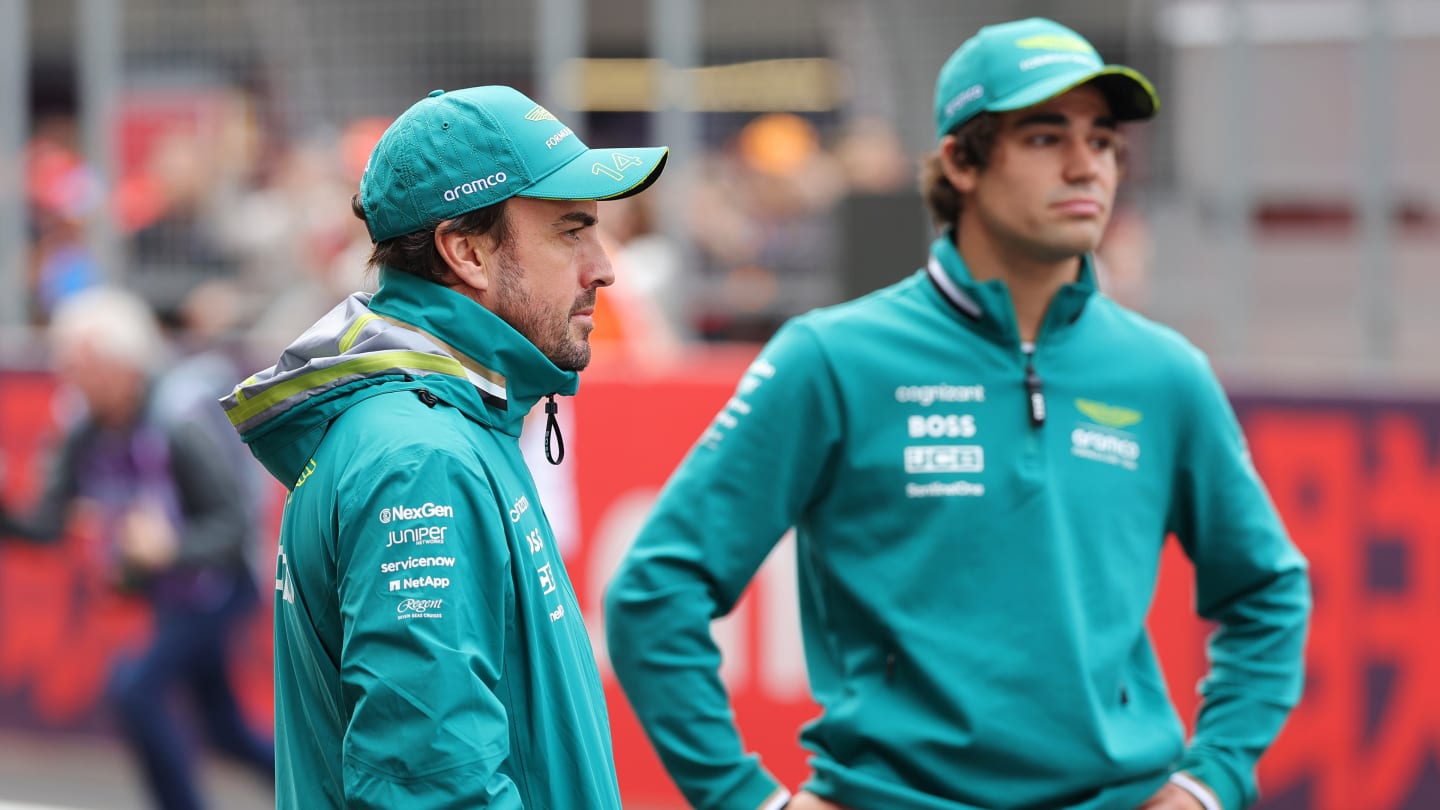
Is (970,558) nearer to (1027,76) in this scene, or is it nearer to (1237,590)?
(1237,590)

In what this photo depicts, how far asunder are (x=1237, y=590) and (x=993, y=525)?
0.56 metres

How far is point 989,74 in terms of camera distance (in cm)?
335

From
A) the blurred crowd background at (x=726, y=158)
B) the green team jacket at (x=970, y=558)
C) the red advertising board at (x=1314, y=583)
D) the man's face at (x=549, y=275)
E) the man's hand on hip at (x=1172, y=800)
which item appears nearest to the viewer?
the man's face at (x=549, y=275)

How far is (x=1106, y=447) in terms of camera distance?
324 cm

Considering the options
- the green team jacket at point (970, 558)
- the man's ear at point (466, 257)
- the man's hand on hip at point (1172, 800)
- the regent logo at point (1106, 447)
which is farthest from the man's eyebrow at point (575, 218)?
the man's hand on hip at point (1172, 800)

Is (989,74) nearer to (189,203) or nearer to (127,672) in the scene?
(127,672)

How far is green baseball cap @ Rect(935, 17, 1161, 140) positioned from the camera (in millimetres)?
3279

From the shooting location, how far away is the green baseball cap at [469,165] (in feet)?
7.88

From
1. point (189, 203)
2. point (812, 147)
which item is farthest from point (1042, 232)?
point (189, 203)

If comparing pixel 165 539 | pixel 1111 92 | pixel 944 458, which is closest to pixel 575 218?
pixel 944 458

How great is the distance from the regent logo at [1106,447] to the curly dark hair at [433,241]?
1219 mm

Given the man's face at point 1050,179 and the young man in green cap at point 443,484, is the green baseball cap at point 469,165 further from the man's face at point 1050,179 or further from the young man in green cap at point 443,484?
the man's face at point 1050,179

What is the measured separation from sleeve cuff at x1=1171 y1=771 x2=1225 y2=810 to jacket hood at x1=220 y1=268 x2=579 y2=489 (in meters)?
1.47

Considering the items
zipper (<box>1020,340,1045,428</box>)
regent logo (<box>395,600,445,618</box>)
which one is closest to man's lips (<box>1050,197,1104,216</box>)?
zipper (<box>1020,340,1045,428</box>)
